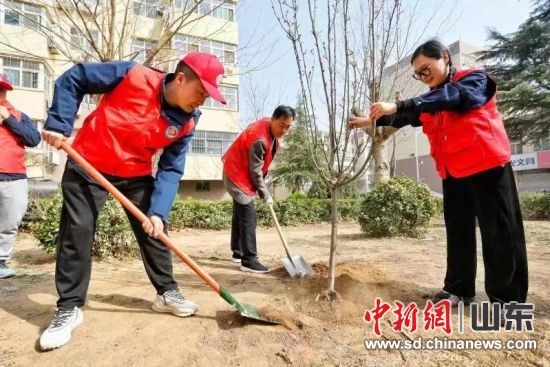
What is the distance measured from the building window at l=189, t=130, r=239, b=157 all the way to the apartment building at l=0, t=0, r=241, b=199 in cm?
5

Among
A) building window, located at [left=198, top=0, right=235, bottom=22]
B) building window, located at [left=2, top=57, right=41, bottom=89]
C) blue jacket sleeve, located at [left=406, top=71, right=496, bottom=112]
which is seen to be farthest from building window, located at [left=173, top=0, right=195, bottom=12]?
building window, located at [left=2, top=57, right=41, bottom=89]

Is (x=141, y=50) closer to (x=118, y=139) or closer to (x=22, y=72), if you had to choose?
(x=118, y=139)

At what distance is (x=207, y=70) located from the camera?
214 centimetres

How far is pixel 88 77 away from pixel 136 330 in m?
1.48

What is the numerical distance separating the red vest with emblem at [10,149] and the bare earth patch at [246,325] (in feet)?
3.54

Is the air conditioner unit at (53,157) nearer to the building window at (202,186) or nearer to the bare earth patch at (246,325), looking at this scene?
the building window at (202,186)

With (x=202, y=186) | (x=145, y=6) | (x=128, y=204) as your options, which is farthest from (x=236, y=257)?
(x=202, y=186)

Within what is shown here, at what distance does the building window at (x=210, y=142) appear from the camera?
20.7 metres

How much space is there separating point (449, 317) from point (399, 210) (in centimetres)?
460

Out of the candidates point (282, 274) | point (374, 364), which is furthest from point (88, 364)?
point (282, 274)

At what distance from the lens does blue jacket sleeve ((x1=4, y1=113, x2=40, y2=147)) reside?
359cm

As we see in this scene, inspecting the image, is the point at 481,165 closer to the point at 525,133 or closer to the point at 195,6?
the point at 195,6

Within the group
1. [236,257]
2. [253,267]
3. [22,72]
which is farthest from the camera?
[22,72]

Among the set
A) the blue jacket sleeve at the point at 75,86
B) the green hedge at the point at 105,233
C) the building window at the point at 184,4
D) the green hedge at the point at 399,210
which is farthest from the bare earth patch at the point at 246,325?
the building window at the point at 184,4
